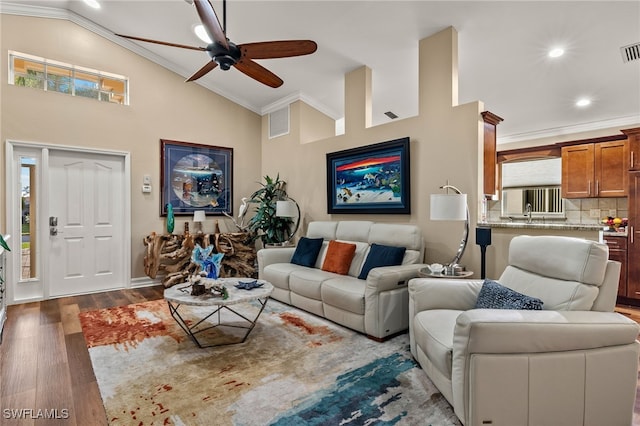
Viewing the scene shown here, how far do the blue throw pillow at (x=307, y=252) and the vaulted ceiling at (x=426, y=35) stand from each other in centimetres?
233

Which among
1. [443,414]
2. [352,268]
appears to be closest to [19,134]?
[352,268]

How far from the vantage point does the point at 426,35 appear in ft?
11.8

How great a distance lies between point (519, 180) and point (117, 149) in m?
6.42

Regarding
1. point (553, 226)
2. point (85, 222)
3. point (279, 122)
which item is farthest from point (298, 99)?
point (553, 226)

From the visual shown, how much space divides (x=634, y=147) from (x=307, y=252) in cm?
419

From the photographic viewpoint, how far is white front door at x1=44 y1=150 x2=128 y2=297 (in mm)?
4457

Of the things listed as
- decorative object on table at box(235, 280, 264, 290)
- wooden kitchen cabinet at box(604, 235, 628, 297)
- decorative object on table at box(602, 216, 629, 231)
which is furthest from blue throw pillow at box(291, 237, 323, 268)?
decorative object on table at box(602, 216, 629, 231)

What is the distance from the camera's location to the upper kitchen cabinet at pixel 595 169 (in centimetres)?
470

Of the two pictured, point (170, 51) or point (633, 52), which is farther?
point (170, 51)

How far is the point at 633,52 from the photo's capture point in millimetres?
3340

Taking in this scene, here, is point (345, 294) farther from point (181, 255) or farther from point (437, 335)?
point (181, 255)

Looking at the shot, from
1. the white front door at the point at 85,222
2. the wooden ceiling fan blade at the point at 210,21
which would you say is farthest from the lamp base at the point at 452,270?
the white front door at the point at 85,222

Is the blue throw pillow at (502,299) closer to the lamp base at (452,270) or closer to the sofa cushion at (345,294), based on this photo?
the lamp base at (452,270)

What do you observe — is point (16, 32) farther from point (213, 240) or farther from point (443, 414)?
point (443, 414)
